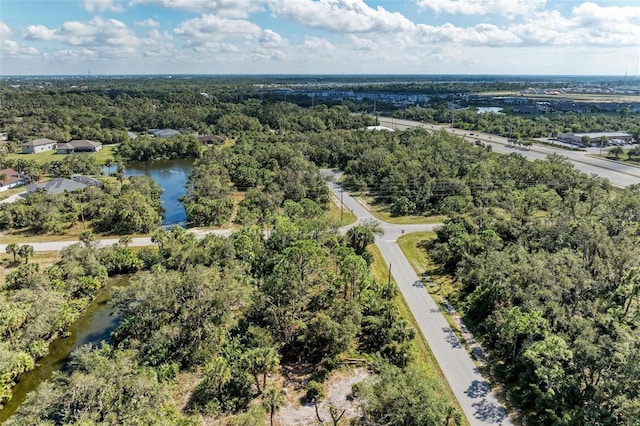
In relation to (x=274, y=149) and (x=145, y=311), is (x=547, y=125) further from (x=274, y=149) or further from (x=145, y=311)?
(x=145, y=311)

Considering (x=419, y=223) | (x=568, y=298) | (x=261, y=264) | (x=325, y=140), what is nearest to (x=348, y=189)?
(x=419, y=223)

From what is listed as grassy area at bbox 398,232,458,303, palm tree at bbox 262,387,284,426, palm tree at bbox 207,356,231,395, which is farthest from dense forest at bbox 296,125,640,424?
palm tree at bbox 207,356,231,395

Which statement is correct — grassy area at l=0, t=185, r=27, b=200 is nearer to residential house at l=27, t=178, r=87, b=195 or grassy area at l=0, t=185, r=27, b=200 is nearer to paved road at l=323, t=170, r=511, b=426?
residential house at l=27, t=178, r=87, b=195

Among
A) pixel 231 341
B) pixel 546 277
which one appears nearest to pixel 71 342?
pixel 231 341

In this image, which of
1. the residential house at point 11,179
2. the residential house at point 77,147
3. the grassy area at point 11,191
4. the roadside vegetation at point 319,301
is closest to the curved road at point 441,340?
the roadside vegetation at point 319,301

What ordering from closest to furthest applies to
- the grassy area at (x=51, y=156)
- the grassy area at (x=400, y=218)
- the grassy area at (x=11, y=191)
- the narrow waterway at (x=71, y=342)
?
the narrow waterway at (x=71, y=342), the grassy area at (x=400, y=218), the grassy area at (x=11, y=191), the grassy area at (x=51, y=156)

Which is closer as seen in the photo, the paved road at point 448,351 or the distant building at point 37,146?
the paved road at point 448,351

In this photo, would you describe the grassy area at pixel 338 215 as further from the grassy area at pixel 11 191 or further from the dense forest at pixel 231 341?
the grassy area at pixel 11 191
